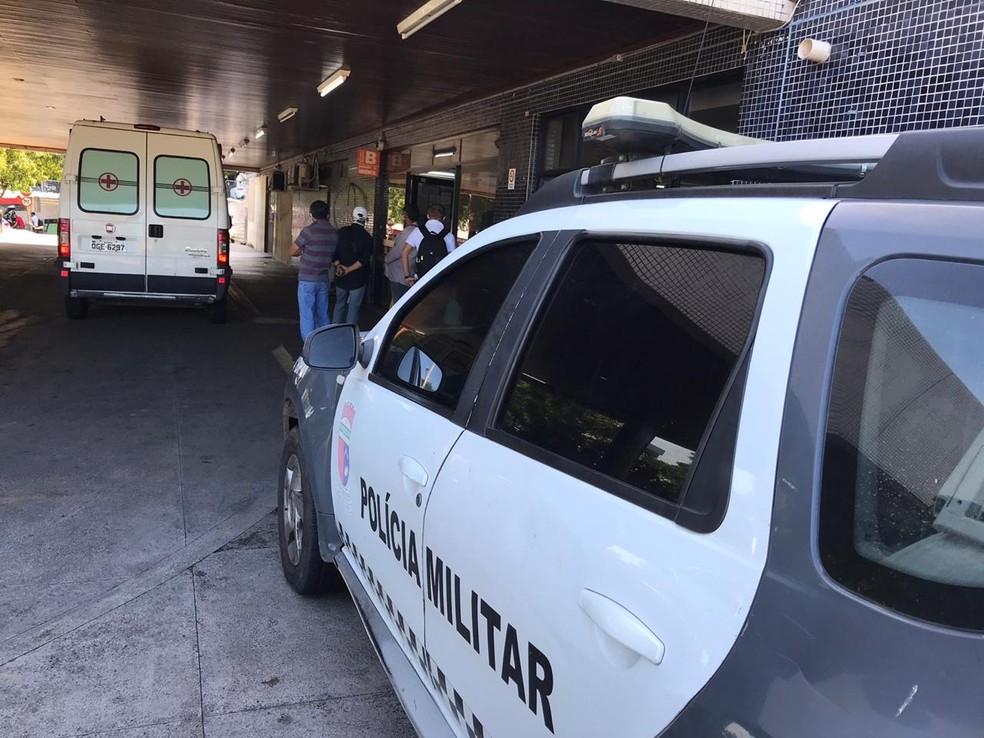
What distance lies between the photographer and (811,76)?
198 inches

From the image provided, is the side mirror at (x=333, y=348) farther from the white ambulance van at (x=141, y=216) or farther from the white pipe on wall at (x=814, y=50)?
the white ambulance van at (x=141, y=216)

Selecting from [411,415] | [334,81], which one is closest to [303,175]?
[334,81]

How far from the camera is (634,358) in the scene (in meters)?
1.71

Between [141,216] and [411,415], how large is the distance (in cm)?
942

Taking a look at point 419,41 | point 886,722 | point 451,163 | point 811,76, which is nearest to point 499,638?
point 886,722

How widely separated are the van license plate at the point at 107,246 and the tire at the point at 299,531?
7903 millimetres

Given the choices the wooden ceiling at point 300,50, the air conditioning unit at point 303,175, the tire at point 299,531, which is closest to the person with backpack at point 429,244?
the wooden ceiling at point 300,50

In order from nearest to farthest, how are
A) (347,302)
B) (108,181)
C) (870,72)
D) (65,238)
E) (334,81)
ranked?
(870,72), (347,302), (334,81), (65,238), (108,181)

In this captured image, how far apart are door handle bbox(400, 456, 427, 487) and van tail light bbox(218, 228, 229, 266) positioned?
30.4ft

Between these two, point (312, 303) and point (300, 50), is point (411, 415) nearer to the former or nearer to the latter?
point (312, 303)

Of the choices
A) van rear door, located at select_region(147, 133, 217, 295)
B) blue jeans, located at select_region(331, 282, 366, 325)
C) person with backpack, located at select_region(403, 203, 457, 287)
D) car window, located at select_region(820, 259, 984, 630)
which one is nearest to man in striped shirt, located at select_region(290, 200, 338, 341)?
blue jeans, located at select_region(331, 282, 366, 325)

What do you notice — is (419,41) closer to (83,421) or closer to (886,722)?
(83,421)

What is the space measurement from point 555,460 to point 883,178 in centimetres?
83

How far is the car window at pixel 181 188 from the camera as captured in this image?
1057cm
